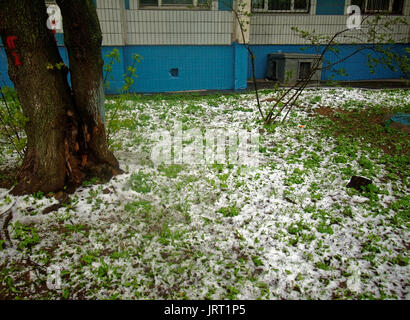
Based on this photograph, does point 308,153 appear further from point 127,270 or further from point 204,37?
point 204,37

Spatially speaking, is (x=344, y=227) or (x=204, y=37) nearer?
(x=344, y=227)

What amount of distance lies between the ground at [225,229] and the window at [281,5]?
696 centimetres

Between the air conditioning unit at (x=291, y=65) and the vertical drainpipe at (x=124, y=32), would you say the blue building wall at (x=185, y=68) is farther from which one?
the air conditioning unit at (x=291, y=65)

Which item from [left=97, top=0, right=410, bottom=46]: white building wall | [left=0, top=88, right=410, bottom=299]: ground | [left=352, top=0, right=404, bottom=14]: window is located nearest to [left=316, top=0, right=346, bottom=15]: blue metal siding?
[left=352, top=0, right=404, bottom=14]: window

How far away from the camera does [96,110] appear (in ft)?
12.3

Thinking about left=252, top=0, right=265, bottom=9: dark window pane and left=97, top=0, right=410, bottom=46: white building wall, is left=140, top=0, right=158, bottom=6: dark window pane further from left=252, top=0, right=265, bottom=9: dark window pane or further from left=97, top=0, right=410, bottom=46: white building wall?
left=252, top=0, right=265, bottom=9: dark window pane

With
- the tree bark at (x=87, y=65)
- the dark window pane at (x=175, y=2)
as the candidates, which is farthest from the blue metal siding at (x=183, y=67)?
the tree bark at (x=87, y=65)

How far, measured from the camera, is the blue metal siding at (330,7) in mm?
10438

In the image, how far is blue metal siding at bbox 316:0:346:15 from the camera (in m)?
10.4

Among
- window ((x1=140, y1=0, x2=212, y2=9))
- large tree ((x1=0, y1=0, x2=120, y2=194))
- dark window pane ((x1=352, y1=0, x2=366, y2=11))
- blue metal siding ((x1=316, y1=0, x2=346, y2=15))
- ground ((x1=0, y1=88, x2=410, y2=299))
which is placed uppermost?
dark window pane ((x1=352, y1=0, x2=366, y2=11))

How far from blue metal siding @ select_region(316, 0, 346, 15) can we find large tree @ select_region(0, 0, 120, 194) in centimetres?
930

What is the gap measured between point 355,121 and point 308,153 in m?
2.02
